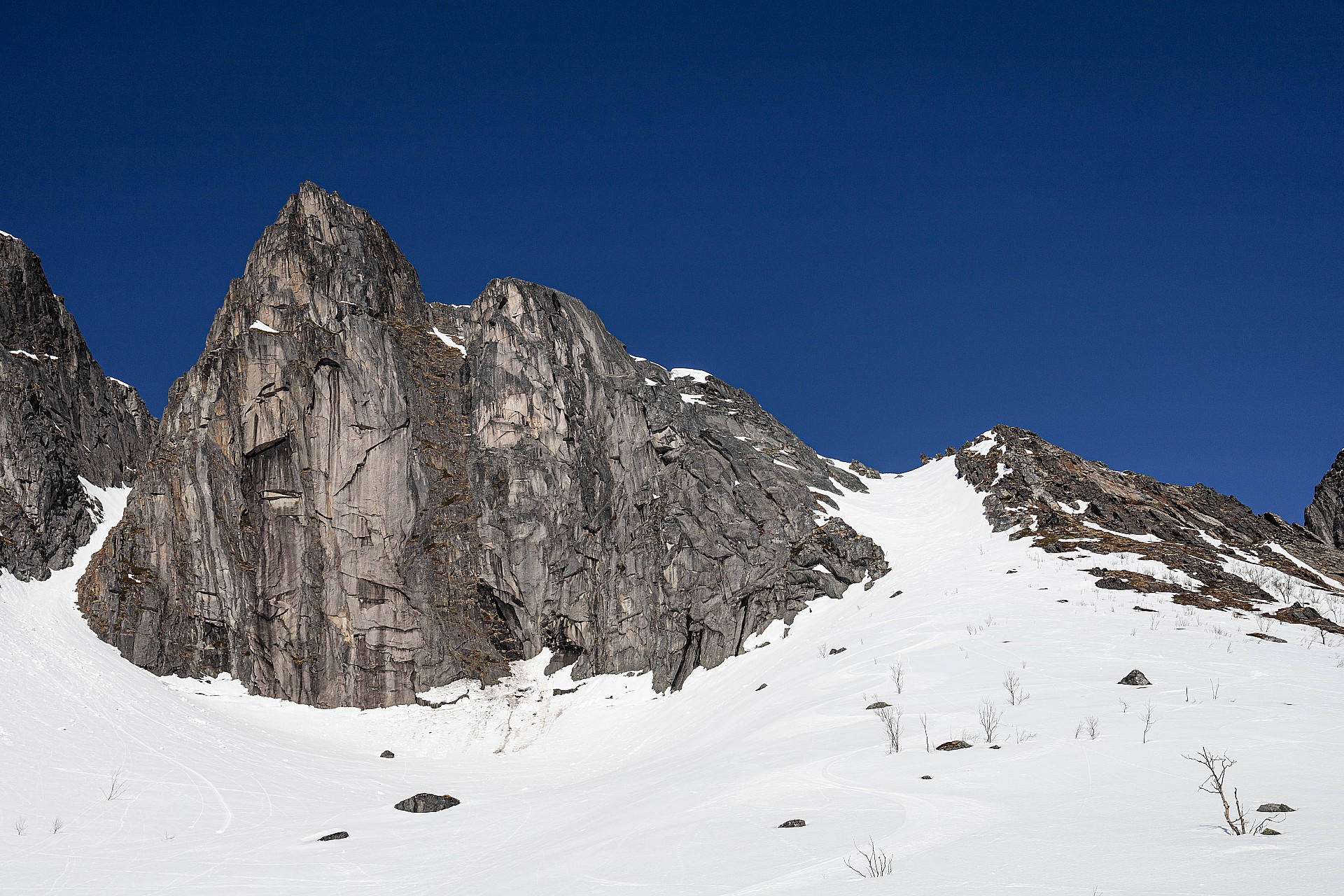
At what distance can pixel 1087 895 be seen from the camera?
6.52 meters

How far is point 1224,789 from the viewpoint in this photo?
31.0 feet

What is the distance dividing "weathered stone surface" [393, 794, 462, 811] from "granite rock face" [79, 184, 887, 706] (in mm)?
20985

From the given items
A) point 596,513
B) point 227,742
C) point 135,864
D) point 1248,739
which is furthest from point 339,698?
point 1248,739

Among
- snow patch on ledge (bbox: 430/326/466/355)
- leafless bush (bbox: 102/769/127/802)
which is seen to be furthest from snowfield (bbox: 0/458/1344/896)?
snow patch on ledge (bbox: 430/326/466/355)

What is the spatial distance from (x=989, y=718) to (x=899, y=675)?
557 cm

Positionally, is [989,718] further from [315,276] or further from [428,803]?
[315,276]

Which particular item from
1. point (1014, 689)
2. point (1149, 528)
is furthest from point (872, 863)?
point (1149, 528)

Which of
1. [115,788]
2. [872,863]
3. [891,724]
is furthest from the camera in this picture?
[115,788]

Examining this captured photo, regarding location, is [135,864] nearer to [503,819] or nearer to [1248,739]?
[503,819]

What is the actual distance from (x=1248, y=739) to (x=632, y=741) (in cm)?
2851

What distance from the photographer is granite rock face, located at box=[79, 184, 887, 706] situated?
1845 inches

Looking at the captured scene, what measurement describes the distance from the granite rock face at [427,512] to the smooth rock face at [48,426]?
7380 mm

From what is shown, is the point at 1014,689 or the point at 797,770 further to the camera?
the point at 1014,689

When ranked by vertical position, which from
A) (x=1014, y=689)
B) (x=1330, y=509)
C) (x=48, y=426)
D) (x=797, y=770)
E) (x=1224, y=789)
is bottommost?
(x=1224, y=789)
